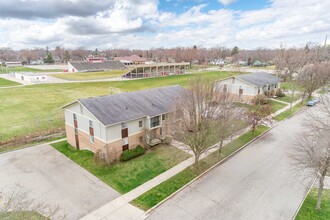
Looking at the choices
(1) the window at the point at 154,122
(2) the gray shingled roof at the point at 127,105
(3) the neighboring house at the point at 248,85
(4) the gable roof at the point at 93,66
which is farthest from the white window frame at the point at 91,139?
(4) the gable roof at the point at 93,66

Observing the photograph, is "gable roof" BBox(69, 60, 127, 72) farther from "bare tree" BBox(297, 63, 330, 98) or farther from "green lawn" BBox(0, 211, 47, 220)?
"green lawn" BBox(0, 211, 47, 220)

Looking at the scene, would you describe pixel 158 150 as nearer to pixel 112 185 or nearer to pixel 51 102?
pixel 112 185

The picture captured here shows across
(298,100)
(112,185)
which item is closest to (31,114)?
(112,185)

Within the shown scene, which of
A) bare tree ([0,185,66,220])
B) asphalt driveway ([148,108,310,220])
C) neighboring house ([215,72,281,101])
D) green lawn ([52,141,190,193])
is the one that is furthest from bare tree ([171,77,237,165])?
neighboring house ([215,72,281,101])

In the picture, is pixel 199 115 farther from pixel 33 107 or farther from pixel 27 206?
pixel 33 107

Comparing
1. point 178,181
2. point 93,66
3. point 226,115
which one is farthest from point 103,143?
point 93,66
